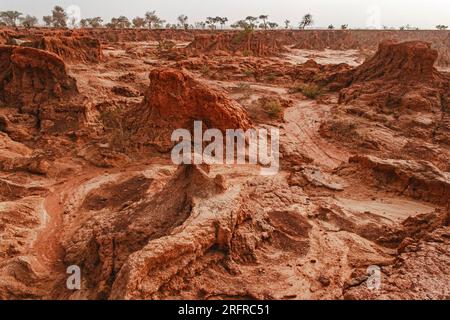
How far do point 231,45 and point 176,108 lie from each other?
19.5 meters

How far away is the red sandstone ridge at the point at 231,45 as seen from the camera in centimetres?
2647

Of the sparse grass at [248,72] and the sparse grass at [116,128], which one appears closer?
the sparse grass at [116,128]

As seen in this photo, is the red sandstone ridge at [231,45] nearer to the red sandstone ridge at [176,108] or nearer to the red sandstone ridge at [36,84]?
the red sandstone ridge at [36,84]

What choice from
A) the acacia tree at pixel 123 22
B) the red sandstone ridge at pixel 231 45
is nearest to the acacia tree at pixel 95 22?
the acacia tree at pixel 123 22

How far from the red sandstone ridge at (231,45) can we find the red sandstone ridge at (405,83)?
42.5 ft

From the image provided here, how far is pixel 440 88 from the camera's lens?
1280 centimetres

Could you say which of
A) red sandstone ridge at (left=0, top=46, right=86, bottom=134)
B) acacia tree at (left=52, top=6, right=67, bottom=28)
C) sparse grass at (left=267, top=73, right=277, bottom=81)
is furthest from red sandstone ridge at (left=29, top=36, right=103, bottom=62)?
acacia tree at (left=52, top=6, right=67, bottom=28)

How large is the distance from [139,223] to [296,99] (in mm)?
11958

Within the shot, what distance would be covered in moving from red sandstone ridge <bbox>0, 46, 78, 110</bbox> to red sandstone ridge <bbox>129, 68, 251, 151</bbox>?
3930mm

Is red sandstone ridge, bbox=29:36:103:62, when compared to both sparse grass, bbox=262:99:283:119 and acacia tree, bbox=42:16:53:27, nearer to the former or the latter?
sparse grass, bbox=262:99:283:119

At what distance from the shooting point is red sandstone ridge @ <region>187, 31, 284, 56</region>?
26.5 metres

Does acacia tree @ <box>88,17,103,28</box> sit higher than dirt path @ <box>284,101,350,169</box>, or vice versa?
acacia tree @ <box>88,17,103,28</box>

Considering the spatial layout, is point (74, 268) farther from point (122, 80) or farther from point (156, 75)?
point (122, 80)

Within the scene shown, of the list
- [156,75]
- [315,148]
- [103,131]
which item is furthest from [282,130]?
[103,131]
